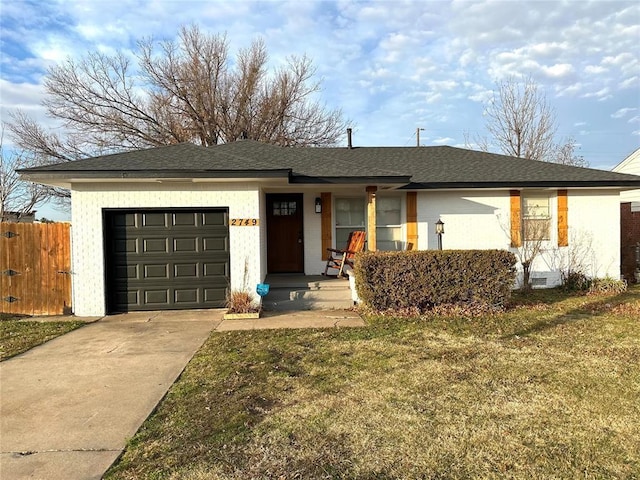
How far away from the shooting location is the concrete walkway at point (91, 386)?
2.92 meters

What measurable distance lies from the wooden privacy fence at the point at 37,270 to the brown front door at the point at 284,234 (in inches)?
181

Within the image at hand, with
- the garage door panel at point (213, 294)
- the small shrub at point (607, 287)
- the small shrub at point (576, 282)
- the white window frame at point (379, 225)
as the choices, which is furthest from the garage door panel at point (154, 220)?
the small shrub at point (607, 287)

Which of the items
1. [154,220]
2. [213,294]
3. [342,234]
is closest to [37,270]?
[154,220]

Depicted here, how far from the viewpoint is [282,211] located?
10.9 metres

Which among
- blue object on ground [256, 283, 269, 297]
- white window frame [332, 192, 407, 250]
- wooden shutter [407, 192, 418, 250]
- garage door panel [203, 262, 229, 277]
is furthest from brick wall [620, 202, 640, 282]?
garage door panel [203, 262, 229, 277]

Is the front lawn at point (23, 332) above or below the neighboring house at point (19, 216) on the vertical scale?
below

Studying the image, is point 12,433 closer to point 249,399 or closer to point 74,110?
point 249,399

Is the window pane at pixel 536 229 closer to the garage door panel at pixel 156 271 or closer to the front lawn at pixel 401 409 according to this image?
the front lawn at pixel 401 409

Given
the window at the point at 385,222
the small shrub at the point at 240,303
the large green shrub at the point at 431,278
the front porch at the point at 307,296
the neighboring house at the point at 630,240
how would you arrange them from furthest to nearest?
the neighboring house at the point at 630,240 → the window at the point at 385,222 → the front porch at the point at 307,296 → the small shrub at the point at 240,303 → the large green shrub at the point at 431,278

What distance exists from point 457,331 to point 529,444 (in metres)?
3.29

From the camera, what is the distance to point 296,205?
1083 cm

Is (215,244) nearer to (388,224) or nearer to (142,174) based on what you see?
(142,174)

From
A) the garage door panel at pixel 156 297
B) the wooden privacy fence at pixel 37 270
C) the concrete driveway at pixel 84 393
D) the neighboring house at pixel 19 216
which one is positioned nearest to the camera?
the concrete driveway at pixel 84 393

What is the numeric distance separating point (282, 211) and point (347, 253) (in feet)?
8.06
